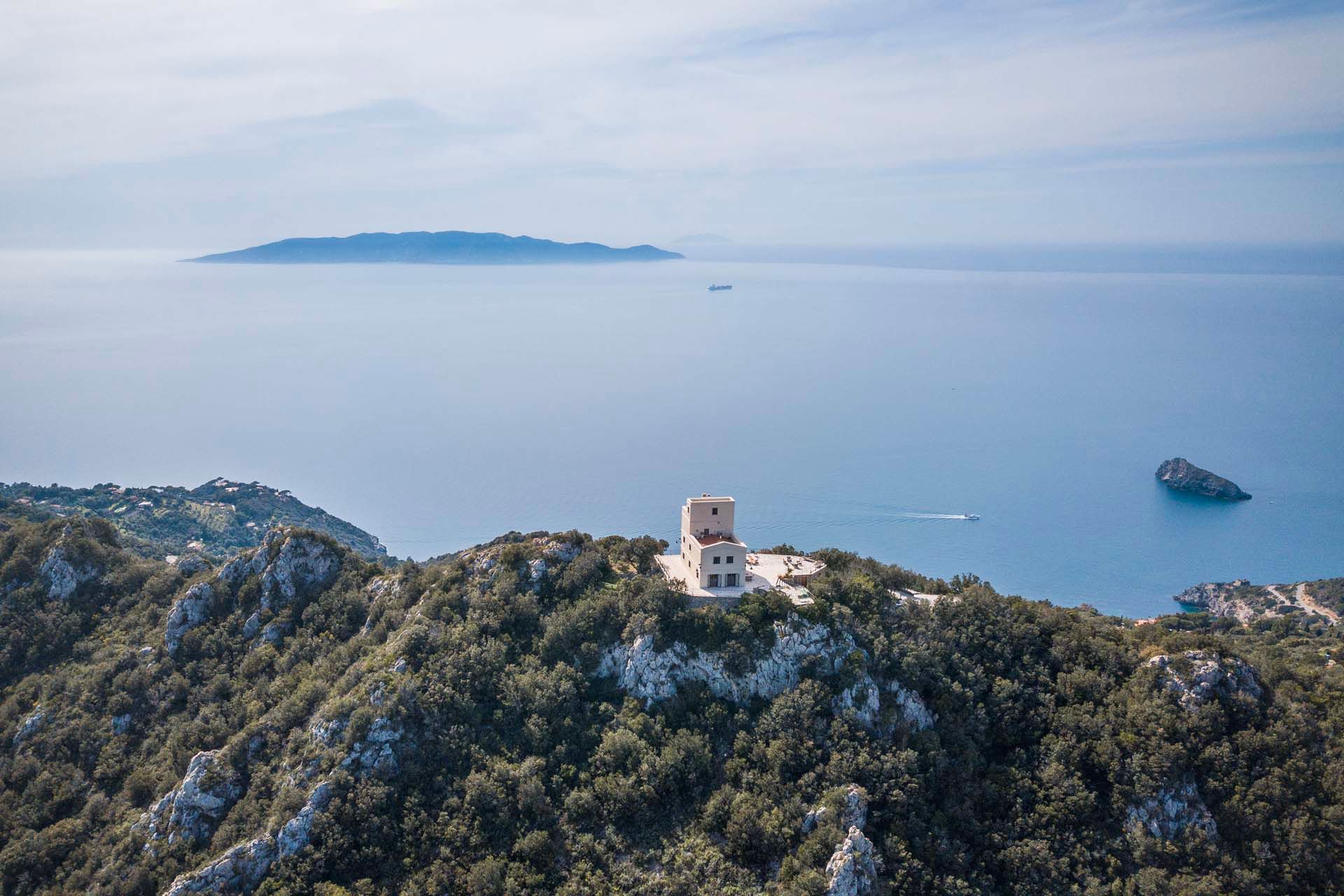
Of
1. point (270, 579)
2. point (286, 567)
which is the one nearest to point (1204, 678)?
point (286, 567)

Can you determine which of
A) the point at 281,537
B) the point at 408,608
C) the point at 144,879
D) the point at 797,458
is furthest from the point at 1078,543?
the point at 144,879

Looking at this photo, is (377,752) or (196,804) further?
(377,752)

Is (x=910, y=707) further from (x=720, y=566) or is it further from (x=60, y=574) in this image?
(x=60, y=574)

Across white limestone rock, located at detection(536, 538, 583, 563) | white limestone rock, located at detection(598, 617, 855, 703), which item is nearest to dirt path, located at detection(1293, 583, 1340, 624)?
white limestone rock, located at detection(598, 617, 855, 703)

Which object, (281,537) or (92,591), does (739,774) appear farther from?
(92,591)

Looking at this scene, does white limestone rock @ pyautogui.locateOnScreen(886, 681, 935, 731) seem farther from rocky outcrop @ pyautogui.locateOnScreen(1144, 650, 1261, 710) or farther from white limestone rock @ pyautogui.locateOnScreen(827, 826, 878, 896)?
rocky outcrop @ pyautogui.locateOnScreen(1144, 650, 1261, 710)

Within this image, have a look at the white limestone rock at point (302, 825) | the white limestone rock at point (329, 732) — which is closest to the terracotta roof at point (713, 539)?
the white limestone rock at point (329, 732)
